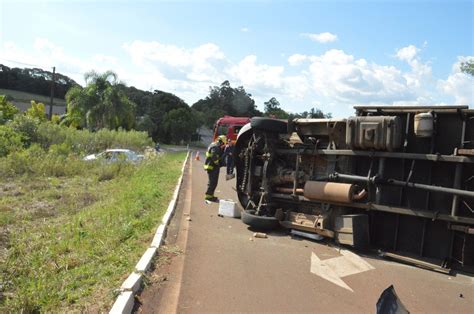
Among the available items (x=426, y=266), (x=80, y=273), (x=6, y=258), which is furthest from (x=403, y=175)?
(x=6, y=258)

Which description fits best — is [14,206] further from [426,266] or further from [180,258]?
[426,266]

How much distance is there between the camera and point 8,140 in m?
20.7

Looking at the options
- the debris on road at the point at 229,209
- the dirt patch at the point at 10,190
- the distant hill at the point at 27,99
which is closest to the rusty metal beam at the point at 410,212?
the debris on road at the point at 229,209

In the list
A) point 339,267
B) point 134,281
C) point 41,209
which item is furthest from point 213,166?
point 134,281

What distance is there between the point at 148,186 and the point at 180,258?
7433 millimetres

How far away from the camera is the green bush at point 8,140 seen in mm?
19984

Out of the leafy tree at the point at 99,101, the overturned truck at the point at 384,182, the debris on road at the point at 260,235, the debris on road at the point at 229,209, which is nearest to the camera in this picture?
the overturned truck at the point at 384,182

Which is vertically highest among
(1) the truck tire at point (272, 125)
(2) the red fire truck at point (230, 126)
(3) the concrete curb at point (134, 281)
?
(2) the red fire truck at point (230, 126)

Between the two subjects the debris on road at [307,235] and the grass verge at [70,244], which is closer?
the grass verge at [70,244]

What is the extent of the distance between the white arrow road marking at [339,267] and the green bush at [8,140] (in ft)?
55.3

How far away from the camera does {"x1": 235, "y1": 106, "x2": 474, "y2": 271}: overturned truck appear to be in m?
6.85

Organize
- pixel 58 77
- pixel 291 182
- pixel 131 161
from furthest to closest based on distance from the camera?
pixel 58 77, pixel 131 161, pixel 291 182

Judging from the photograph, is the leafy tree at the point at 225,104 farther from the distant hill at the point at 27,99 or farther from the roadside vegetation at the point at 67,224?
the roadside vegetation at the point at 67,224

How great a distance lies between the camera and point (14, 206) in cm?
1207
